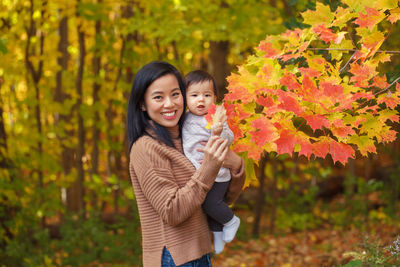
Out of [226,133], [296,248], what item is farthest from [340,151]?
[296,248]

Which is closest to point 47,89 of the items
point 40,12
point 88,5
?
point 40,12

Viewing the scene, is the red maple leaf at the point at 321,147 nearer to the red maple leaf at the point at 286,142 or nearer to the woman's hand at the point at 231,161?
the red maple leaf at the point at 286,142

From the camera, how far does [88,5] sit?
5586 mm

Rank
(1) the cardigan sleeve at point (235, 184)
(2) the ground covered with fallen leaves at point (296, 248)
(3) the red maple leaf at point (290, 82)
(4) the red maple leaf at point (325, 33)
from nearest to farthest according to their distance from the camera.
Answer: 1. (3) the red maple leaf at point (290, 82)
2. (1) the cardigan sleeve at point (235, 184)
3. (4) the red maple leaf at point (325, 33)
4. (2) the ground covered with fallen leaves at point (296, 248)

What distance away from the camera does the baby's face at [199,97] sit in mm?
1969

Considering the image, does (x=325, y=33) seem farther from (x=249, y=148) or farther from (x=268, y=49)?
(x=249, y=148)

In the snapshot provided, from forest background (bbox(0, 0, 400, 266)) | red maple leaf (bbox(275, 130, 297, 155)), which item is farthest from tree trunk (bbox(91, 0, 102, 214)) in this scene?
red maple leaf (bbox(275, 130, 297, 155))

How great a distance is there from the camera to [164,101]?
5.96 ft

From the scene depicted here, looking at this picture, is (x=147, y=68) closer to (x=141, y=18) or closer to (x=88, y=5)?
(x=141, y=18)

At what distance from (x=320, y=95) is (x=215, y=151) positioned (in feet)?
1.76

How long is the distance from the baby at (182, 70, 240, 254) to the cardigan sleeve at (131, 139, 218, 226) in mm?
170

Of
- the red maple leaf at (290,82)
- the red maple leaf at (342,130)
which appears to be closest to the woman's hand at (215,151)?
the red maple leaf at (290,82)

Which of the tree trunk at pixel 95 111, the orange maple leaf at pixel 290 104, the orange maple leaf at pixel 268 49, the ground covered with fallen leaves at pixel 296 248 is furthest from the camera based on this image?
the tree trunk at pixel 95 111

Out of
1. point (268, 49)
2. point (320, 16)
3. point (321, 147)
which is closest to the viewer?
point (321, 147)
